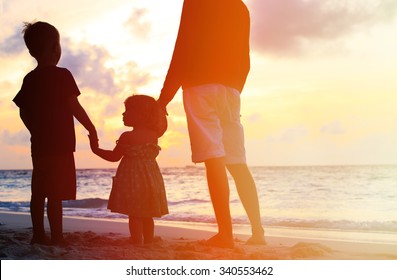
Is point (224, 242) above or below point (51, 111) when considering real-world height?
below

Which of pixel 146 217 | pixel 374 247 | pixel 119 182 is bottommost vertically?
pixel 374 247

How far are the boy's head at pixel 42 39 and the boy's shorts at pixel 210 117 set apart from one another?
2.58 ft

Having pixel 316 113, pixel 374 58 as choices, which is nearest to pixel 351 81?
pixel 374 58

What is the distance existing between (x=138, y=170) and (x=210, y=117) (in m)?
0.53

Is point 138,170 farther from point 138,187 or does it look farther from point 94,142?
point 94,142

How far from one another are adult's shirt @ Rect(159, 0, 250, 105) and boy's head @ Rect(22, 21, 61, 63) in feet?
2.20

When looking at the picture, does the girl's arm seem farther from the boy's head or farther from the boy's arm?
the boy's head

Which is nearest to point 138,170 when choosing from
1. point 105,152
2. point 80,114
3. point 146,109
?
point 105,152

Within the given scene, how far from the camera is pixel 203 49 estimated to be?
9.00 ft

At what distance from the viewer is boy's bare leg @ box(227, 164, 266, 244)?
2857mm

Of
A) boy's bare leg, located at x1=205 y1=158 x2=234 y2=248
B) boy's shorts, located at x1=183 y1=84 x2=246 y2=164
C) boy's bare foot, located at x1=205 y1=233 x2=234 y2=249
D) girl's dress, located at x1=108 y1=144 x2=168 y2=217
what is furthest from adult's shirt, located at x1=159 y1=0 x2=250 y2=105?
boy's bare foot, located at x1=205 y1=233 x2=234 y2=249
